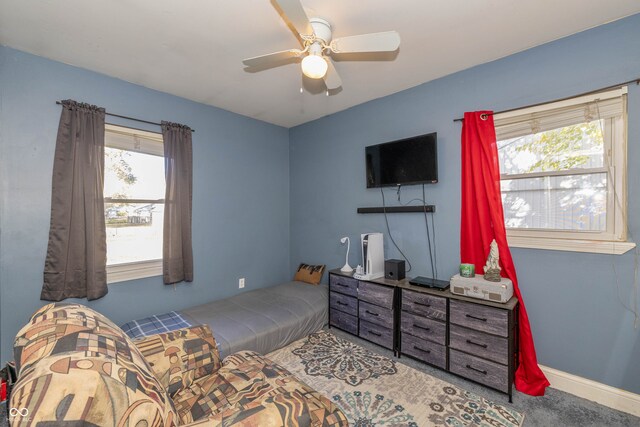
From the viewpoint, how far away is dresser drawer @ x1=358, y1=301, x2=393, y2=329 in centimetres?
263

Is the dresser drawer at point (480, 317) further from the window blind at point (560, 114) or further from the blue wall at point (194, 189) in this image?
the blue wall at point (194, 189)

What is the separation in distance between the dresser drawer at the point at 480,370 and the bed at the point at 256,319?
4.61 ft


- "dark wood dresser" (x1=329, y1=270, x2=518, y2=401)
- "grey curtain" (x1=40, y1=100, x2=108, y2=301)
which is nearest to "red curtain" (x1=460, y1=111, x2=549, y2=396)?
"dark wood dresser" (x1=329, y1=270, x2=518, y2=401)

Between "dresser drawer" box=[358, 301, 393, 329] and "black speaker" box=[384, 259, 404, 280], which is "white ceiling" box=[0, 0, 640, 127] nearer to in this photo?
"black speaker" box=[384, 259, 404, 280]

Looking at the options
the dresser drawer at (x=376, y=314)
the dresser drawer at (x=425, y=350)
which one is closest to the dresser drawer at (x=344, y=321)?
the dresser drawer at (x=376, y=314)

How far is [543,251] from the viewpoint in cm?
221

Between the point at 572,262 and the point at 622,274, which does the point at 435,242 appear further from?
the point at 622,274

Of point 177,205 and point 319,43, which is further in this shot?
point 177,205

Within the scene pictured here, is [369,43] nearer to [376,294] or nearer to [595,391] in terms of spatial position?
[376,294]

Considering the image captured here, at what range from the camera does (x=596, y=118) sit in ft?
6.64

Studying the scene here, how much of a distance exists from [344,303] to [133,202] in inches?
94.9

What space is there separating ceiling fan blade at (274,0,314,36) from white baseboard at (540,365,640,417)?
3015mm

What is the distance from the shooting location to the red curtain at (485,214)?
7.02ft

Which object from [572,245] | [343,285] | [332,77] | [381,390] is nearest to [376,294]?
[343,285]
